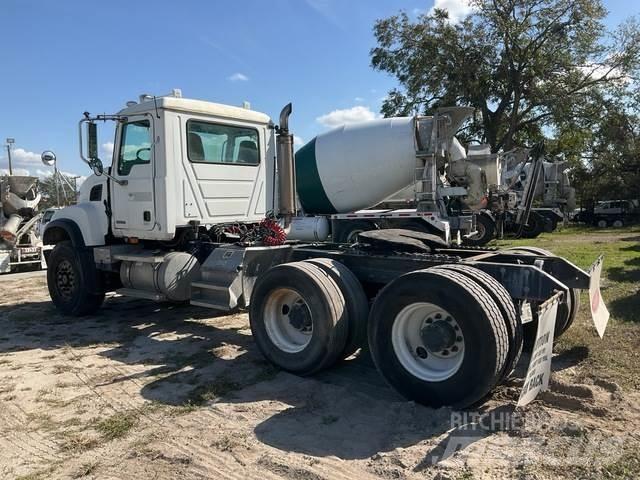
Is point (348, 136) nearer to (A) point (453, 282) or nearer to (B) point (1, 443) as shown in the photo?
(A) point (453, 282)

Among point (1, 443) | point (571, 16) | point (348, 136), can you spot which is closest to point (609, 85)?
point (571, 16)

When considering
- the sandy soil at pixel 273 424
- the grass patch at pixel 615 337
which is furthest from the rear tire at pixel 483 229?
the sandy soil at pixel 273 424

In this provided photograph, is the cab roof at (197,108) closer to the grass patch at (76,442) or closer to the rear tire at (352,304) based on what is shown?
the rear tire at (352,304)

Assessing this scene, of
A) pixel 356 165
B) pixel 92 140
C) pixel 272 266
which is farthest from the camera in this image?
pixel 356 165

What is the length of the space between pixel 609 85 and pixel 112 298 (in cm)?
2801

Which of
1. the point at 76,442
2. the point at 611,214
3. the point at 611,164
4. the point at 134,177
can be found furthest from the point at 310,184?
the point at 611,164

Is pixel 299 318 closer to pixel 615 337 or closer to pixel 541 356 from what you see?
pixel 541 356

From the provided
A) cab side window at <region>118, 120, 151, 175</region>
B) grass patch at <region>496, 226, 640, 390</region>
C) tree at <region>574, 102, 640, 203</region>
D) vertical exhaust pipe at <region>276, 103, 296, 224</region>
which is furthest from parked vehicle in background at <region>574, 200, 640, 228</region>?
cab side window at <region>118, 120, 151, 175</region>

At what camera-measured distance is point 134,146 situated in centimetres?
768

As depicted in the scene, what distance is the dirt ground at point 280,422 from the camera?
353cm

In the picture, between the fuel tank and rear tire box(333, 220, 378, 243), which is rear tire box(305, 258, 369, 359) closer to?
the fuel tank

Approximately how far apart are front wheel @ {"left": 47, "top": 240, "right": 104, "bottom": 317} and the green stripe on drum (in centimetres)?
647

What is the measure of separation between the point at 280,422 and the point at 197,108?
4.72 meters

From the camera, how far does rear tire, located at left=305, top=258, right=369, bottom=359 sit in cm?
521
